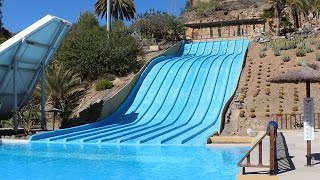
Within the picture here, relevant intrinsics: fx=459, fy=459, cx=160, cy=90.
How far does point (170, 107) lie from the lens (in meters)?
24.6

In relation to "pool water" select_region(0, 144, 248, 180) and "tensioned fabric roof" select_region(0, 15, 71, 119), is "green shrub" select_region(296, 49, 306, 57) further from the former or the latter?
"pool water" select_region(0, 144, 248, 180)

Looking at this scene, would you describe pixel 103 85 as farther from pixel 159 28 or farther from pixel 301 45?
pixel 159 28

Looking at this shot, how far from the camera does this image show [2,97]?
2161 centimetres

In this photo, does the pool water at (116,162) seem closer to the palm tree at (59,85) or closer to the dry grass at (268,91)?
the dry grass at (268,91)

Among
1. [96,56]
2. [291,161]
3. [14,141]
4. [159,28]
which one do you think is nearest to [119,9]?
[159,28]

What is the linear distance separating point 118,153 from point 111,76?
607 inches

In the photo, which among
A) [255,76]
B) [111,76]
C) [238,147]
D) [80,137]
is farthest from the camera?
[111,76]

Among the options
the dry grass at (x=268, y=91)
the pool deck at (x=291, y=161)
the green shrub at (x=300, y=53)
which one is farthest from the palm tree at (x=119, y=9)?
the pool deck at (x=291, y=161)

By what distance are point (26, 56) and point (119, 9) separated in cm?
3122

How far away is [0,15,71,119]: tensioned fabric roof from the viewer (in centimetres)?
2005

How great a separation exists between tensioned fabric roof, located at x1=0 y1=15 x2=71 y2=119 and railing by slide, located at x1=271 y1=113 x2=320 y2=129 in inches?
431

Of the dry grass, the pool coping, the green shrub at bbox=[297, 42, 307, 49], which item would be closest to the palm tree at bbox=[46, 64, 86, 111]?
the pool coping

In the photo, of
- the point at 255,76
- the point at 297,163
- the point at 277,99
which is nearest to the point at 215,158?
the point at 297,163

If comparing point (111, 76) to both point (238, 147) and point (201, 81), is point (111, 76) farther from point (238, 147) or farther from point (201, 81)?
point (238, 147)
